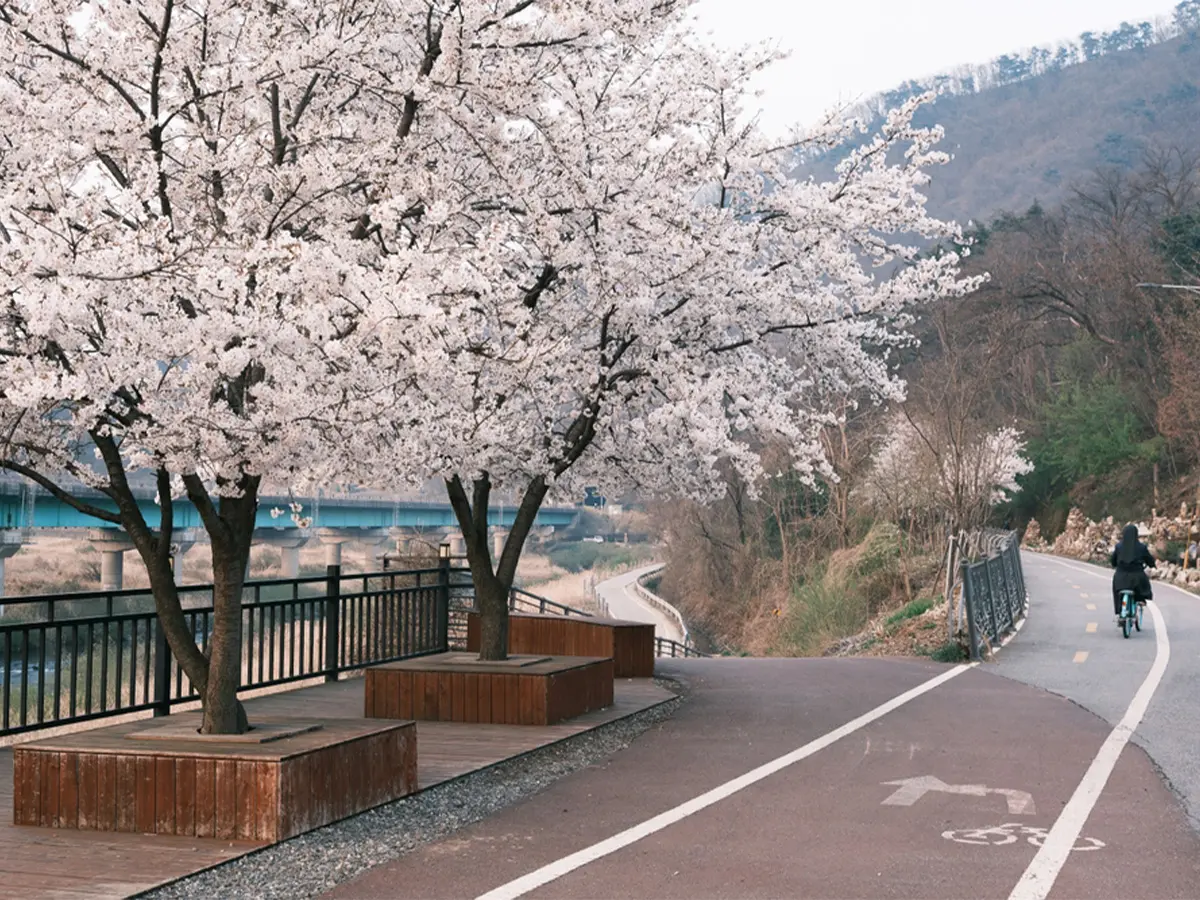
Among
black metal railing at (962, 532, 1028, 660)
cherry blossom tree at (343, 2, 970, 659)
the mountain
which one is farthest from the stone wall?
the mountain

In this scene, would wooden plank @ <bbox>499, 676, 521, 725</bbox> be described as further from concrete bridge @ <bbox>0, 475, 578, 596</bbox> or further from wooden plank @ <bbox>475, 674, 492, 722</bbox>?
concrete bridge @ <bbox>0, 475, 578, 596</bbox>

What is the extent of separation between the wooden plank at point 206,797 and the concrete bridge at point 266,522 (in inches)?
904

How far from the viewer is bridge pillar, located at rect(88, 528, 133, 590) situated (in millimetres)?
47281

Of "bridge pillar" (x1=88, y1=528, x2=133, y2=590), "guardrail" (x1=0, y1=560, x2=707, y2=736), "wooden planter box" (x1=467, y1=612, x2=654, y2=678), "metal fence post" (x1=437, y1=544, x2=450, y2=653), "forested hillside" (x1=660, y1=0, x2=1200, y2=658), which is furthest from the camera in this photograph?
"bridge pillar" (x1=88, y1=528, x2=133, y2=590)

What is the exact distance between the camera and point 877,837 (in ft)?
27.2

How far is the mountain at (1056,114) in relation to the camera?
465 ft

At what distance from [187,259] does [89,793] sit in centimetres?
313

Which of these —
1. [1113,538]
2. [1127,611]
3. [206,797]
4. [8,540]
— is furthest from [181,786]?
[1113,538]

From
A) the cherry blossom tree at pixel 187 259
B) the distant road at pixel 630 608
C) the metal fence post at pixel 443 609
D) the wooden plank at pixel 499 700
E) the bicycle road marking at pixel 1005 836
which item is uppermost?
the cherry blossom tree at pixel 187 259

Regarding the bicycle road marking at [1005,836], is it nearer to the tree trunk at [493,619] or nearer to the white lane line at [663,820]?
the white lane line at [663,820]

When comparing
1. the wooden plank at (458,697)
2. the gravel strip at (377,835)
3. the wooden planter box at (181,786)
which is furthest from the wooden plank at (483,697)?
the wooden planter box at (181,786)

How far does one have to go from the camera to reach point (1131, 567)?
910 inches

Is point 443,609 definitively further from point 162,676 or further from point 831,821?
point 831,821

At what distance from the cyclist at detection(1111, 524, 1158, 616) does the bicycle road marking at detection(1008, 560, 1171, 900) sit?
685 centimetres
